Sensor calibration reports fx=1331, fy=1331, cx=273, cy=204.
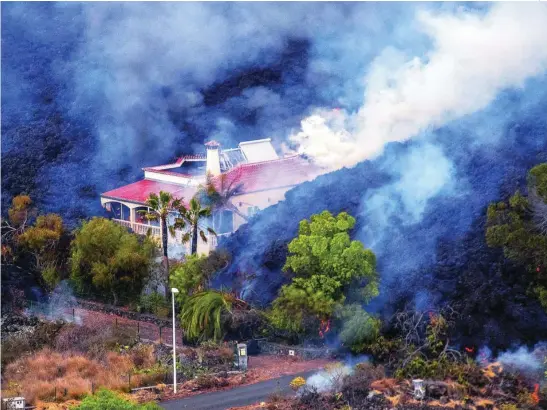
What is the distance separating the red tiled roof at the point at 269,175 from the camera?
2998 cm

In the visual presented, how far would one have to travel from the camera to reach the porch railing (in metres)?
30.3

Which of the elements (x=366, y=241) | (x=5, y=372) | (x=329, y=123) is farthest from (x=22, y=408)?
(x=329, y=123)

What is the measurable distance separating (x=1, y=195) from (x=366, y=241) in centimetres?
959

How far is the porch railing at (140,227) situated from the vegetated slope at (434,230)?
1962 mm

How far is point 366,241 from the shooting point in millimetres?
27969

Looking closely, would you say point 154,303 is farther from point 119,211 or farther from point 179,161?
point 179,161

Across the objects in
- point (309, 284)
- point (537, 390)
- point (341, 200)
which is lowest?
point (537, 390)

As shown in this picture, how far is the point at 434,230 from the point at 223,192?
519cm

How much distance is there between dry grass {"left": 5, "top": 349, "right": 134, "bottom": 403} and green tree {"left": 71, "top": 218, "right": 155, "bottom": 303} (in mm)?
2967

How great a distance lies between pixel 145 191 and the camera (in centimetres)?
3072

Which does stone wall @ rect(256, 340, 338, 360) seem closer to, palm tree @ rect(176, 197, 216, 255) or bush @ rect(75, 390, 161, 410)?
palm tree @ rect(176, 197, 216, 255)

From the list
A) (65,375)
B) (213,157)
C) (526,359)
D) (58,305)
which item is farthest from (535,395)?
(58,305)

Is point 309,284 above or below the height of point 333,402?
above

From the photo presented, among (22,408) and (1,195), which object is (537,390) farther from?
(1,195)
